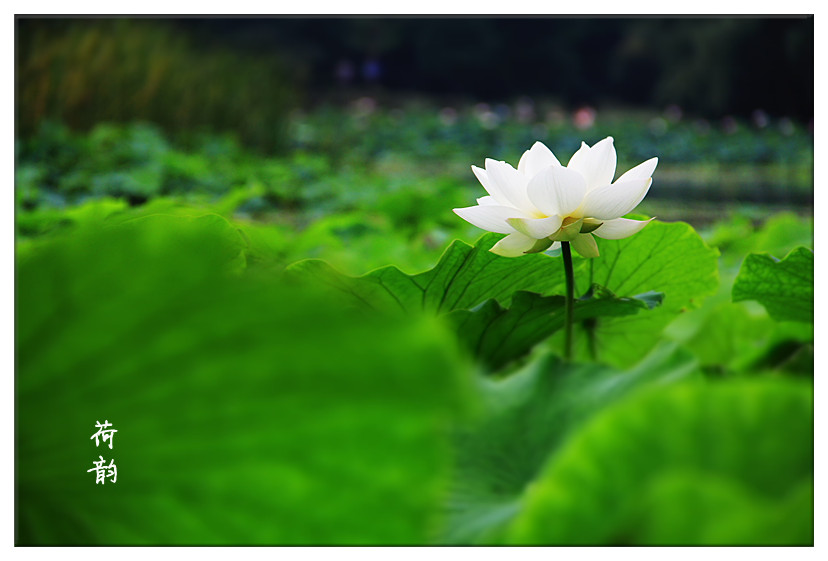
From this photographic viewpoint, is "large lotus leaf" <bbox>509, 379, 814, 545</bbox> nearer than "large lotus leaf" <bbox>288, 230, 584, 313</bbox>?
Yes

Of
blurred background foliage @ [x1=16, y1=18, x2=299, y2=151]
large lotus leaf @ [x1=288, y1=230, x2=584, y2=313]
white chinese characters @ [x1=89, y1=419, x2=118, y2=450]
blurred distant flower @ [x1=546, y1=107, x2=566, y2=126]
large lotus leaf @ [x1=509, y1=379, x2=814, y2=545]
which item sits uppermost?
blurred distant flower @ [x1=546, y1=107, x2=566, y2=126]

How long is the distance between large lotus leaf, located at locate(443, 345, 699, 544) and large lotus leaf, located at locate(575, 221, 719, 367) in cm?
17

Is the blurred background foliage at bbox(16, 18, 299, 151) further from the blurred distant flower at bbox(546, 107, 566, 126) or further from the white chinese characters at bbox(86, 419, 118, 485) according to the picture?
the blurred distant flower at bbox(546, 107, 566, 126)

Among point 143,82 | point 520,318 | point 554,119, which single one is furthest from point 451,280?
point 554,119

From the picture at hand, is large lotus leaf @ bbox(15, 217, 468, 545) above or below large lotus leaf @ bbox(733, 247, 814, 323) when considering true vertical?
below

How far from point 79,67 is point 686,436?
328cm

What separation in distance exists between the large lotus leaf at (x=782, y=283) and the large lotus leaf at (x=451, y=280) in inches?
4.9

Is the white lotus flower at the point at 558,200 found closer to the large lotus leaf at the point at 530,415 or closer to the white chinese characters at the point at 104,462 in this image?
the large lotus leaf at the point at 530,415

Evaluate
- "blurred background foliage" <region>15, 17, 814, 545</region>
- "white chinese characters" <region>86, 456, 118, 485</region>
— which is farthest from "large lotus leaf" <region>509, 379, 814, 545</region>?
"white chinese characters" <region>86, 456, 118, 485</region>

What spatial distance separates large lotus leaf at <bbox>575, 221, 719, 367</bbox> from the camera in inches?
19.6

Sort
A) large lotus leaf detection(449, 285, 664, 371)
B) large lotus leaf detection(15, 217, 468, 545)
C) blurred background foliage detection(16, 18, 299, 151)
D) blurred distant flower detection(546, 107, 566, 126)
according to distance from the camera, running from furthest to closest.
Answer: blurred distant flower detection(546, 107, 566, 126) < blurred background foliage detection(16, 18, 299, 151) < large lotus leaf detection(449, 285, 664, 371) < large lotus leaf detection(15, 217, 468, 545)

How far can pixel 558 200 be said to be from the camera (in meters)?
0.37

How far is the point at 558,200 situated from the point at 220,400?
0.81 feet

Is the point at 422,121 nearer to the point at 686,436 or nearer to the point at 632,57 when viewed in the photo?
the point at 632,57
